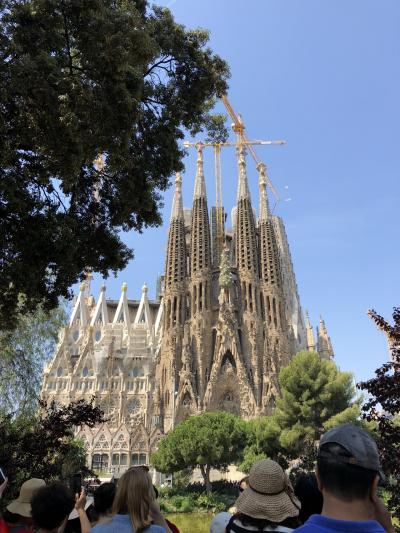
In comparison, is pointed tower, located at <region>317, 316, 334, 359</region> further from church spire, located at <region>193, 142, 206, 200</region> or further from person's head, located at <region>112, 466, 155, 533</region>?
person's head, located at <region>112, 466, 155, 533</region>

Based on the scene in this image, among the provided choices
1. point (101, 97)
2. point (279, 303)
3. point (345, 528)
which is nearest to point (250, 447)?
point (279, 303)

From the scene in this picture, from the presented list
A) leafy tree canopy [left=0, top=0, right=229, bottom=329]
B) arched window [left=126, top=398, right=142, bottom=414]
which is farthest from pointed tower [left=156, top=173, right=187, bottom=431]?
leafy tree canopy [left=0, top=0, right=229, bottom=329]

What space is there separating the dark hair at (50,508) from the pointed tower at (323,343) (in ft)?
181

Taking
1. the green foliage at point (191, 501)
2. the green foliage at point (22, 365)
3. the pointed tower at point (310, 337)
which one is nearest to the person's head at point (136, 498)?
the green foliage at point (22, 365)

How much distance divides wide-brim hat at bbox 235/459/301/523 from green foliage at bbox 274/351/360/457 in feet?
84.7

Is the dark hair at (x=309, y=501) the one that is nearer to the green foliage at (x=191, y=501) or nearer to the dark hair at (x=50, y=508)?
the dark hair at (x=50, y=508)

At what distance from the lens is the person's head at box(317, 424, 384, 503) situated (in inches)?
62.1

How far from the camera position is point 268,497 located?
2.59m

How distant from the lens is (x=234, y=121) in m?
63.8

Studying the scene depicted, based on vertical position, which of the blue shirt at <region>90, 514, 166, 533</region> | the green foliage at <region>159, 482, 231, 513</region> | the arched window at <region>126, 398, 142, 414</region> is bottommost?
the green foliage at <region>159, 482, 231, 513</region>

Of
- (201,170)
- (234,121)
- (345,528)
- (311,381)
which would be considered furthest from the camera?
(234,121)

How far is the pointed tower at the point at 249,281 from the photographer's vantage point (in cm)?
3978

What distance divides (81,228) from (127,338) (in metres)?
46.1

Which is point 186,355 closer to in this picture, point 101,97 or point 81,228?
point 81,228
